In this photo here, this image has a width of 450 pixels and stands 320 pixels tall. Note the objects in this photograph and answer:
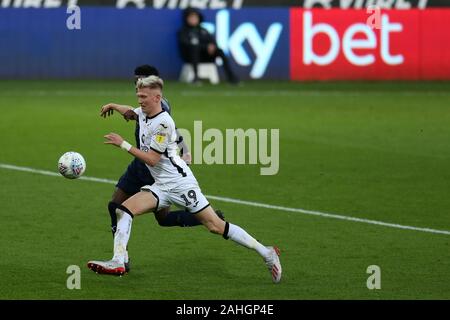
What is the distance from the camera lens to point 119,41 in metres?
29.5

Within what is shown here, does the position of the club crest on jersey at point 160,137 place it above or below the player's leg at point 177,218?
above

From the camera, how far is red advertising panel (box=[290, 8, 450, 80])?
1149 inches

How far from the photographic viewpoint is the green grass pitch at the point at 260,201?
418 inches

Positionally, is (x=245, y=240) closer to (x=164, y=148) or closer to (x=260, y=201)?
(x=164, y=148)

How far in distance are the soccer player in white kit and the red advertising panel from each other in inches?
740

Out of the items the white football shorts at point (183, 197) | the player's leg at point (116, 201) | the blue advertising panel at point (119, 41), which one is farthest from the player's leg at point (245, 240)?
the blue advertising panel at point (119, 41)

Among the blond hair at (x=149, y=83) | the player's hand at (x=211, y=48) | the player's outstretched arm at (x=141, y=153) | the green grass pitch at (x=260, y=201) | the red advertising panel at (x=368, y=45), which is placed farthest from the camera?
the red advertising panel at (x=368, y=45)

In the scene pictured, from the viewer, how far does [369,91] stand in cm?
2786

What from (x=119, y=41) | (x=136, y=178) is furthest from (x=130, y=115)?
(x=119, y=41)

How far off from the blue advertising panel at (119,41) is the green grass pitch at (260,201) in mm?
2504

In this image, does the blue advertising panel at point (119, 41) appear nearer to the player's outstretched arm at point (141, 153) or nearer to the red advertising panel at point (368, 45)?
the red advertising panel at point (368, 45)

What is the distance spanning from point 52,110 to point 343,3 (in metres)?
8.71

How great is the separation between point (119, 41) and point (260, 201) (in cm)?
1512
